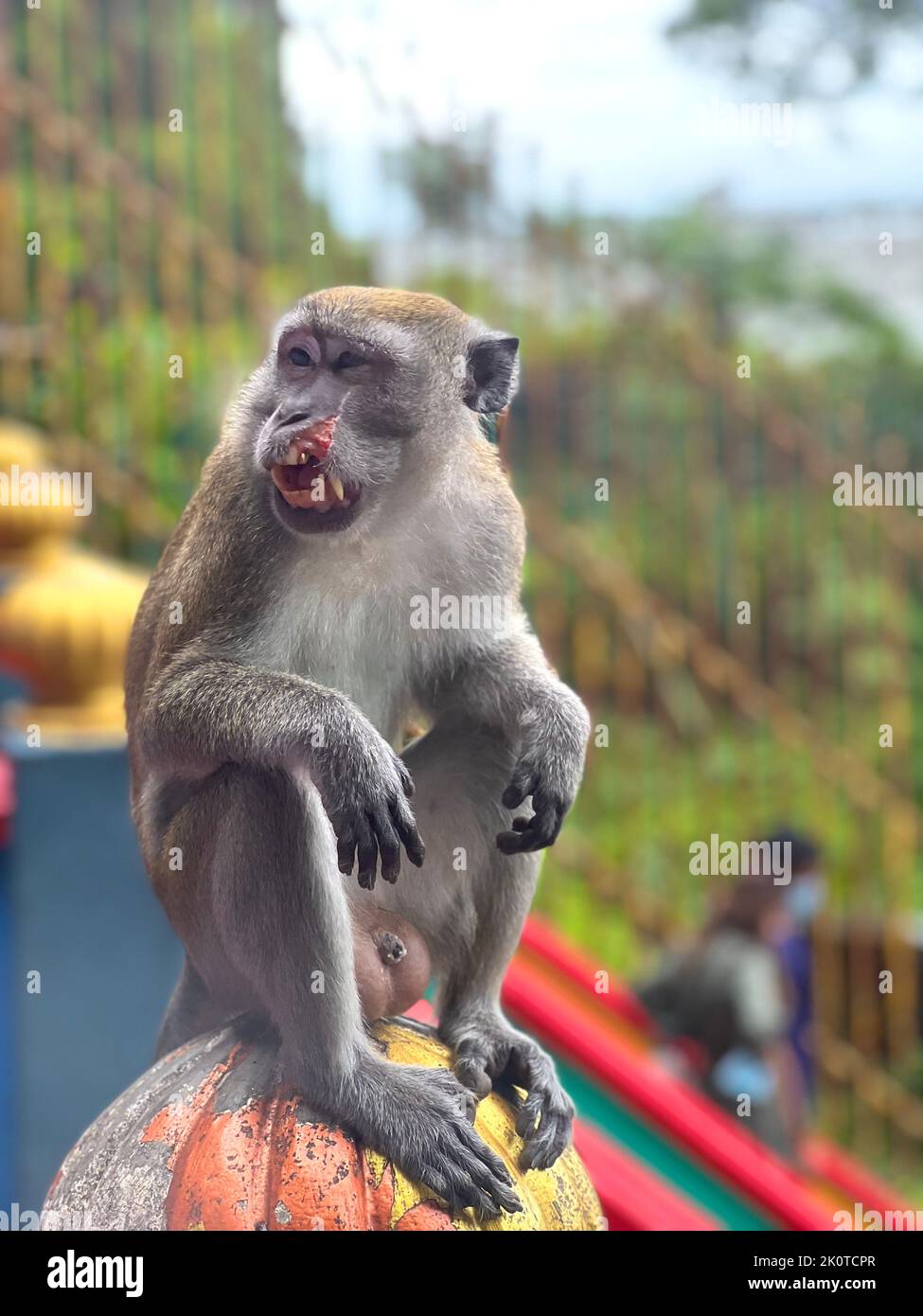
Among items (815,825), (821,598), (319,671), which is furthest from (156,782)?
(821,598)

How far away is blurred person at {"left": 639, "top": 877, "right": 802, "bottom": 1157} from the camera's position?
5.72 meters

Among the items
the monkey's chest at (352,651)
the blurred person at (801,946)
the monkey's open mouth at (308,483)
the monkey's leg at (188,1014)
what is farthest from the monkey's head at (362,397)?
the blurred person at (801,946)

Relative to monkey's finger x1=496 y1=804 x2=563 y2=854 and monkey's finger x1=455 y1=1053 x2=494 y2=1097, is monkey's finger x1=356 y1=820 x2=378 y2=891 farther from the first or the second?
monkey's finger x1=455 y1=1053 x2=494 y2=1097

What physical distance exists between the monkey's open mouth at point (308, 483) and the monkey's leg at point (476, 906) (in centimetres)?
43

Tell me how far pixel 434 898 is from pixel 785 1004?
4.48 meters

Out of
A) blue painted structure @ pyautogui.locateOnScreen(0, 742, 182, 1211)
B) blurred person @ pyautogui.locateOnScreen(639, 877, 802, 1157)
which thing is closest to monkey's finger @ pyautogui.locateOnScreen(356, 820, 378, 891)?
blue painted structure @ pyautogui.locateOnScreen(0, 742, 182, 1211)

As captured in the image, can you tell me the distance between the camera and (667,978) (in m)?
5.98

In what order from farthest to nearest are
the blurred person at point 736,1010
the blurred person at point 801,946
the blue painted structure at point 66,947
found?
1. the blurred person at point 801,946
2. the blurred person at point 736,1010
3. the blue painted structure at point 66,947

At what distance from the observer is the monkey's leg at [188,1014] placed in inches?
88.7

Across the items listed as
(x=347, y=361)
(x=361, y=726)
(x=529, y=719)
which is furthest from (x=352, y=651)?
(x=347, y=361)

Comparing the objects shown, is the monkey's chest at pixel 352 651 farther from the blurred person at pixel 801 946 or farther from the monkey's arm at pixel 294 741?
the blurred person at pixel 801 946

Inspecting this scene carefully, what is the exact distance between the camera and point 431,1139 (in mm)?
2045

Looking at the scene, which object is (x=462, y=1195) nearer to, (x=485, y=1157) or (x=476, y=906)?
(x=485, y=1157)
